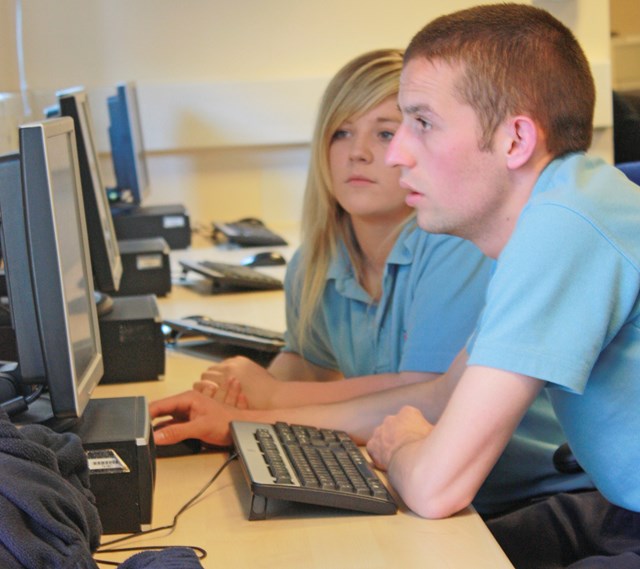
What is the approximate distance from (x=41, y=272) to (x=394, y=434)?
0.51 meters

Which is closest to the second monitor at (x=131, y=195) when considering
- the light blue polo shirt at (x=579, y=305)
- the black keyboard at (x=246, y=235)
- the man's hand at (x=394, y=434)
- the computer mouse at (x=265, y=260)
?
the black keyboard at (x=246, y=235)

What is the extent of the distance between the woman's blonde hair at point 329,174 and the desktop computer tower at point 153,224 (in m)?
1.38

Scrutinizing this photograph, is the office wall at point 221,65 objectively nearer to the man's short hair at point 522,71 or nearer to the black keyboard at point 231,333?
the black keyboard at point 231,333

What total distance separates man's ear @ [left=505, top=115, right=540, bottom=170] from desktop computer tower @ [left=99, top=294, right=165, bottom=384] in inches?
34.2

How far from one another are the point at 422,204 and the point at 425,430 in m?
0.31

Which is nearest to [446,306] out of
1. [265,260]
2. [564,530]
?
[564,530]

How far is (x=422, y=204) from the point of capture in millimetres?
1298

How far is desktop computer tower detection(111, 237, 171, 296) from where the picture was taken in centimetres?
259

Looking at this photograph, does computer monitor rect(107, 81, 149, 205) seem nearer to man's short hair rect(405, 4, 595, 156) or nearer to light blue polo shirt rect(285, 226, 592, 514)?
light blue polo shirt rect(285, 226, 592, 514)

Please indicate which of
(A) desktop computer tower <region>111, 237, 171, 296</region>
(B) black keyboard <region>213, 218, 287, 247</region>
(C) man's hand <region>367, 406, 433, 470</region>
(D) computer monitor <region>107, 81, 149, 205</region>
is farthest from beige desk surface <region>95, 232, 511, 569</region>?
(D) computer monitor <region>107, 81, 149, 205</region>

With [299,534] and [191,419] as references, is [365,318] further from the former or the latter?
[299,534]

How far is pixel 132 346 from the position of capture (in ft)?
6.19

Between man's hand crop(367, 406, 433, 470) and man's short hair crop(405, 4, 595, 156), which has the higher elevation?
man's short hair crop(405, 4, 595, 156)

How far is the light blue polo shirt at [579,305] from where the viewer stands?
1084 millimetres
